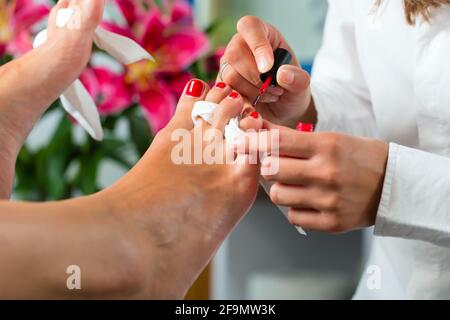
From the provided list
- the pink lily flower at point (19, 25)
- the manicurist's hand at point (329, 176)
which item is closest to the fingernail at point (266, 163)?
the manicurist's hand at point (329, 176)

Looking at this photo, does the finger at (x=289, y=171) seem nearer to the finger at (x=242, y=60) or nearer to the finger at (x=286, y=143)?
the finger at (x=286, y=143)

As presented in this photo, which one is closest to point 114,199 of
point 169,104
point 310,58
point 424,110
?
point 424,110

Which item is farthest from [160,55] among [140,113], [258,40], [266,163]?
[266,163]

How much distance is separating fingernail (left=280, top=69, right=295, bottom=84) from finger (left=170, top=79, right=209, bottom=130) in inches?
3.7

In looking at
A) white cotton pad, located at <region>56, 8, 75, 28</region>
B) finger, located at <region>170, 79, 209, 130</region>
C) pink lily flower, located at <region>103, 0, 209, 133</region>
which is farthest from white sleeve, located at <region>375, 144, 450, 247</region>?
pink lily flower, located at <region>103, 0, 209, 133</region>

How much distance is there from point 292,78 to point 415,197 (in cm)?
17

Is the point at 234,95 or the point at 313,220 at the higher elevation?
the point at 234,95

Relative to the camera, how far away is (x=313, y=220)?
59 centimetres

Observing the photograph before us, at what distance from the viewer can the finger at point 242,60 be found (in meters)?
0.72

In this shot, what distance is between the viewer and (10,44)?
3.47ft

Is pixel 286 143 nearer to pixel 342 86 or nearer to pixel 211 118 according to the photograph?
pixel 211 118

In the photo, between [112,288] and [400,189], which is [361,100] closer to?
[400,189]

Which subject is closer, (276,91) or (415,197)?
(415,197)
